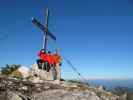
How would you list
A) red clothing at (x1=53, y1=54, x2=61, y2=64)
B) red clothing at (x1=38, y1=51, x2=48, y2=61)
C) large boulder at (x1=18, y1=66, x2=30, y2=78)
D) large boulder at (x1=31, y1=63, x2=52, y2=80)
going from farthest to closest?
Result: red clothing at (x1=38, y1=51, x2=48, y2=61) → red clothing at (x1=53, y1=54, x2=61, y2=64) → large boulder at (x1=31, y1=63, x2=52, y2=80) → large boulder at (x1=18, y1=66, x2=30, y2=78)

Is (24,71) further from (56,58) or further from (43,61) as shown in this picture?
(56,58)

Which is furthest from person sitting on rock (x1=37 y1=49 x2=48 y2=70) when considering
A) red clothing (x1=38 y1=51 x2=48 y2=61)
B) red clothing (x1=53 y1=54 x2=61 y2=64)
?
red clothing (x1=53 y1=54 x2=61 y2=64)

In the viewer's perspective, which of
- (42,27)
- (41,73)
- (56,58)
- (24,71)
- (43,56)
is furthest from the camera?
(42,27)

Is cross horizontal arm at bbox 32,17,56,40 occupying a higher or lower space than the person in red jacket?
higher

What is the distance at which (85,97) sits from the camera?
18453 mm

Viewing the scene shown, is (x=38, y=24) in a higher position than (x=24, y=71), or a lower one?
higher

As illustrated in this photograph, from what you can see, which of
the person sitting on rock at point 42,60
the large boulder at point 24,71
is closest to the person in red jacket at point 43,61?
the person sitting on rock at point 42,60

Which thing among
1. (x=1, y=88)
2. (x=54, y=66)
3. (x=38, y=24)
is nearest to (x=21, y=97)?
(x=1, y=88)

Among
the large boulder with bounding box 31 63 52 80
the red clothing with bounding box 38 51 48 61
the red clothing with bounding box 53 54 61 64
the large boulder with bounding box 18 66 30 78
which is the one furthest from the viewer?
the red clothing with bounding box 38 51 48 61

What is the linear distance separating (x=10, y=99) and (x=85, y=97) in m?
5.59

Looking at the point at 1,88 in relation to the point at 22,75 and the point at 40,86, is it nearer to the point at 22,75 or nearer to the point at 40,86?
the point at 40,86

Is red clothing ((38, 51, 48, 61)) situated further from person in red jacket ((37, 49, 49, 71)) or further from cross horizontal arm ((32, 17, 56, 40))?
cross horizontal arm ((32, 17, 56, 40))

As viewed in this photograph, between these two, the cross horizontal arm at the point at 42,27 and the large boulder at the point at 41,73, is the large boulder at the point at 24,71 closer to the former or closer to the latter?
the large boulder at the point at 41,73

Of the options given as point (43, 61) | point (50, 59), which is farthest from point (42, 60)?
point (50, 59)
